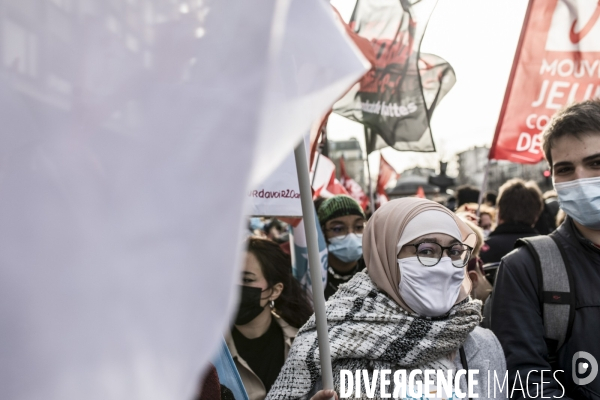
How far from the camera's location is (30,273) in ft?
2.81

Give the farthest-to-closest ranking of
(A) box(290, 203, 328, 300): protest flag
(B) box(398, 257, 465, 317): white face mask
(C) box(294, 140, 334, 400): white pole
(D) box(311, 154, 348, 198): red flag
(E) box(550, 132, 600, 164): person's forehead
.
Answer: (D) box(311, 154, 348, 198): red flag, (A) box(290, 203, 328, 300): protest flag, (E) box(550, 132, 600, 164): person's forehead, (B) box(398, 257, 465, 317): white face mask, (C) box(294, 140, 334, 400): white pole

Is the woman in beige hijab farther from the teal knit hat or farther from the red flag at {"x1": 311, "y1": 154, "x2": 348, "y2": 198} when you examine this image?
the red flag at {"x1": 311, "y1": 154, "x2": 348, "y2": 198}

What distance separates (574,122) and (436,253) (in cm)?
78

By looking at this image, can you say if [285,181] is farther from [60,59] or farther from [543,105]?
[60,59]

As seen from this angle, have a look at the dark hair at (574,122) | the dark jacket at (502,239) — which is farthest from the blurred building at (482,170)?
the dark hair at (574,122)

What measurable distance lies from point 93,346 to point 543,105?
5072 mm

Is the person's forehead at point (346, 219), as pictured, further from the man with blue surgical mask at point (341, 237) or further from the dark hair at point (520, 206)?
the dark hair at point (520, 206)

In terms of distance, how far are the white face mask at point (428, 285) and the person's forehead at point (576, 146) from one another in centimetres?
65

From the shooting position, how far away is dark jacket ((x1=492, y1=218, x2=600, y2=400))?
2.48 meters

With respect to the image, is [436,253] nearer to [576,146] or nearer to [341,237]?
[576,146]

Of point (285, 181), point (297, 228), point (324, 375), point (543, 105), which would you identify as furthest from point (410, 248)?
point (543, 105)

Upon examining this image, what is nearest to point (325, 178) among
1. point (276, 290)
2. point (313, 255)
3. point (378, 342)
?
point (276, 290)

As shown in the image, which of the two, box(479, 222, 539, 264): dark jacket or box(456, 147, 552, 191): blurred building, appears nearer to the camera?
box(479, 222, 539, 264): dark jacket

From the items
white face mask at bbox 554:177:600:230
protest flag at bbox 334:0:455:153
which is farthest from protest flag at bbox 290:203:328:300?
white face mask at bbox 554:177:600:230
